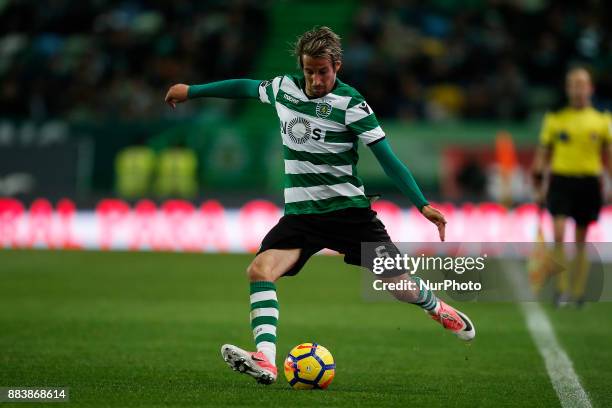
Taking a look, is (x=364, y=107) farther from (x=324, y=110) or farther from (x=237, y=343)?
(x=237, y=343)

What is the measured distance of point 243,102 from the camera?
23.0 m

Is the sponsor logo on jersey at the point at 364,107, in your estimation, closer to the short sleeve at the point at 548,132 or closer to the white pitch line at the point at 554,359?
the white pitch line at the point at 554,359

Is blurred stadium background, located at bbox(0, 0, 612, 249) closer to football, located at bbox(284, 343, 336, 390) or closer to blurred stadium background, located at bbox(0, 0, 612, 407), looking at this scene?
blurred stadium background, located at bbox(0, 0, 612, 407)

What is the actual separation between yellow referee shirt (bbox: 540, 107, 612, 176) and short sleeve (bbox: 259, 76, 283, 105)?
511 cm

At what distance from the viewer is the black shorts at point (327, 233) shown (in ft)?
23.5

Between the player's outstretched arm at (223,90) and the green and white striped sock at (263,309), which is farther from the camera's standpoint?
the player's outstretched arm at (223,90)

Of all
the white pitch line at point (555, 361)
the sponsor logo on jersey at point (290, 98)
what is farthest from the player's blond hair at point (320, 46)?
the white pitch line at point (555, 361)

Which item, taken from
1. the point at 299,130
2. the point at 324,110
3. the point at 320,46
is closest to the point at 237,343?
the point at 299,130

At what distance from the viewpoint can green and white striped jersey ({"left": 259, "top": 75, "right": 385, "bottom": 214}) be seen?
277 inches

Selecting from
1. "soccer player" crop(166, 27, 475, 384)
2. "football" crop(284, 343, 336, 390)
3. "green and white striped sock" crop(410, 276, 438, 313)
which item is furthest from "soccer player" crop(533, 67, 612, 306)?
"football" crop(284, 343, 336, 390)

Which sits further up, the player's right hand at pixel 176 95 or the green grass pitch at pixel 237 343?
the player's right hand at pixel 176 95

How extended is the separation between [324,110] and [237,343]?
278cm

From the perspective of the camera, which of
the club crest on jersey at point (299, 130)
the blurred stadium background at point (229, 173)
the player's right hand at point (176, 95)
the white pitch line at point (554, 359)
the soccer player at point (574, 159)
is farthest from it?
the soccer player at point (574, 159)

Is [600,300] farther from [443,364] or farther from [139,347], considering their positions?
[139,347]
